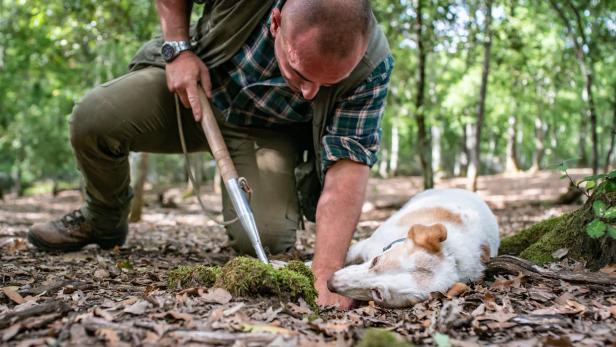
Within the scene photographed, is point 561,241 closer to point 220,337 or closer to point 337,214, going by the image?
point 337,214

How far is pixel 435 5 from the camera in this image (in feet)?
25.9

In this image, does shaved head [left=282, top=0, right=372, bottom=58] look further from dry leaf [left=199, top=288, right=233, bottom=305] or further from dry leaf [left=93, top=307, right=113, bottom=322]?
dry leaf [left=93, top=307, right=113, bottom=322]

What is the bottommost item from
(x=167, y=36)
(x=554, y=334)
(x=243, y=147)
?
(x=554, y=334)

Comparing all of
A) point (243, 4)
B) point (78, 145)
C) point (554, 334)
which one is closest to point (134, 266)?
point (78, 145)

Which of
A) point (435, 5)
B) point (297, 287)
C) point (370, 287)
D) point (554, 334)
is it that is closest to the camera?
point (554, 334)

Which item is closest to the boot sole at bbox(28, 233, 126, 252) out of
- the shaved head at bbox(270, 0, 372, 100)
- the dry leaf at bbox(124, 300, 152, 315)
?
the dry leaf at bbox(124, 300, 152, 315)

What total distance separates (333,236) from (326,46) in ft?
4.04

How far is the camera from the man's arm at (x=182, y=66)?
389 cm

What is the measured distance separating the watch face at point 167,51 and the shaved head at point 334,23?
1.34 metres

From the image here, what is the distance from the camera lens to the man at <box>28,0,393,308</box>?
10.6ft

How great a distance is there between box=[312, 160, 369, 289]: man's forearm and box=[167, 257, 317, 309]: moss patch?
480 mm

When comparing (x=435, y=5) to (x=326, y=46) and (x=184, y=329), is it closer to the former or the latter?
(x=326, y=46)

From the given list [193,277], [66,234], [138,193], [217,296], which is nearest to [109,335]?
[217,296]

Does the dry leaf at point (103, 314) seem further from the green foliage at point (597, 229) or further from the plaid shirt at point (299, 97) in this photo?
the green foliage at point (597, 229)
